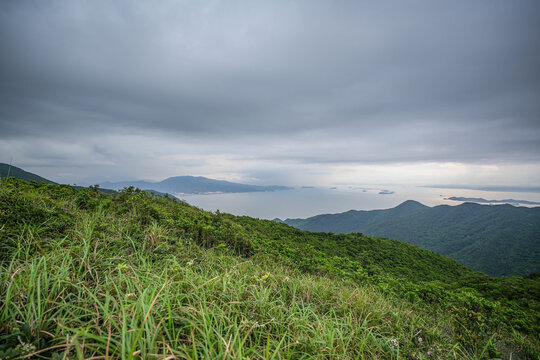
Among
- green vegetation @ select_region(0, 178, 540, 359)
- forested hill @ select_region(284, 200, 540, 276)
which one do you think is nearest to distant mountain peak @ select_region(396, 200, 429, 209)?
forested hill @ select_region(284, 200, 540, 276)

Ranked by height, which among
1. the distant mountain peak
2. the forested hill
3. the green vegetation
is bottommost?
the forested hill

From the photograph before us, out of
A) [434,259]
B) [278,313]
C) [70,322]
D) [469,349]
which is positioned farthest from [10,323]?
[434,259]

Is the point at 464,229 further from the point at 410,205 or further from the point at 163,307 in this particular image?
the point at 163,307

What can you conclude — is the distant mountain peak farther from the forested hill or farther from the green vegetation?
the green vegetation

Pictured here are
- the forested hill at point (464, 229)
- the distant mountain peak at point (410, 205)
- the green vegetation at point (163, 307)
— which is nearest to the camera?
the green vegetation at point (163, 307)

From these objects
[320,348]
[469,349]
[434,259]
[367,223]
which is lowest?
[367,223]

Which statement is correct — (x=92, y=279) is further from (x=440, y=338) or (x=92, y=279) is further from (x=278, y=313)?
(x=440, y=338)

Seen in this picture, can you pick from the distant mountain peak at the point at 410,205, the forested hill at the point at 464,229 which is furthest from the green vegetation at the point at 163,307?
the distant mountain peak at the point at 410,205

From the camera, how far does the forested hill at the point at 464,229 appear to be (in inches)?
2832

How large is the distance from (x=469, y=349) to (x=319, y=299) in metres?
2.07

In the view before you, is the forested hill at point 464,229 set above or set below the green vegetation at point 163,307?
below

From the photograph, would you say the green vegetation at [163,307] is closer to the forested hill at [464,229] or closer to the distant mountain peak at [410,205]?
the forested hill at [464,229]

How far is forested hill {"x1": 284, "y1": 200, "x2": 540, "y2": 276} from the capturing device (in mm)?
71938

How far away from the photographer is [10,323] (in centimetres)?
127
